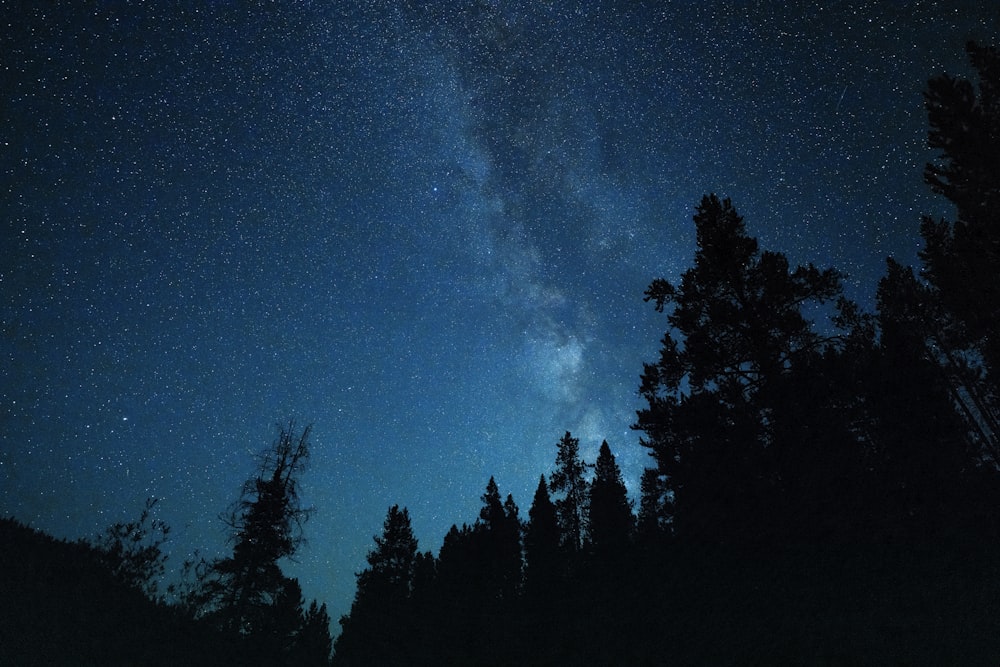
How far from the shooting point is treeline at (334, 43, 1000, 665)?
11.0 metres

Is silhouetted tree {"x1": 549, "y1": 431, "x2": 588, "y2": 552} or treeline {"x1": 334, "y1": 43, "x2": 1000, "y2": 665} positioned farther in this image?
silhouetted tree {"x1": 549, "y1": 431, "x2": 588, "y2": 552}

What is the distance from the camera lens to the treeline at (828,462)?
11047 mm

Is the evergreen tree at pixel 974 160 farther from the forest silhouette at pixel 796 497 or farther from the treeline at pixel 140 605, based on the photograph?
the treeline at pixel 140 605

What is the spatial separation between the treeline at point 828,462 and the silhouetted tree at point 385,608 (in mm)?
22371

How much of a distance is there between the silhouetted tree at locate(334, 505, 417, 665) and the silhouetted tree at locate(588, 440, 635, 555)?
17.4 metres

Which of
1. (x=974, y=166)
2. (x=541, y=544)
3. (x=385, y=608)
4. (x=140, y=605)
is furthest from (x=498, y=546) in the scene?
(x=974, y=166)

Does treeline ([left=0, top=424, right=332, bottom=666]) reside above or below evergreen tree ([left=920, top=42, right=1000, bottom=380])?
below

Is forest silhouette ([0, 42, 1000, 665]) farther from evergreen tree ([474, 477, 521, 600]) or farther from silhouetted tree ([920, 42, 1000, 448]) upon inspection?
evergreen tree ([474, 477, 521, 600])

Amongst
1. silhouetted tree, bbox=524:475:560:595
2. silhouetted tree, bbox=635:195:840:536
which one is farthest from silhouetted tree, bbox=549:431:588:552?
silhouetted tree, bbox=635:195:840:536

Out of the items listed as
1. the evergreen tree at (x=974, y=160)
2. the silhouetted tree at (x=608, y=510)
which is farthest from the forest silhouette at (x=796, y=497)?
the silhouetted tree at (x=608, y=510)

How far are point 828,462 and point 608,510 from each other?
29873 mm

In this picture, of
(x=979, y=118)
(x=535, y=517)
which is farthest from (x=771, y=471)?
(x=535, y=517)

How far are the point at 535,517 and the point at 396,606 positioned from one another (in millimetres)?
14921

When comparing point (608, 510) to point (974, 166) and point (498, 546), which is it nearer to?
point (498, 546)
